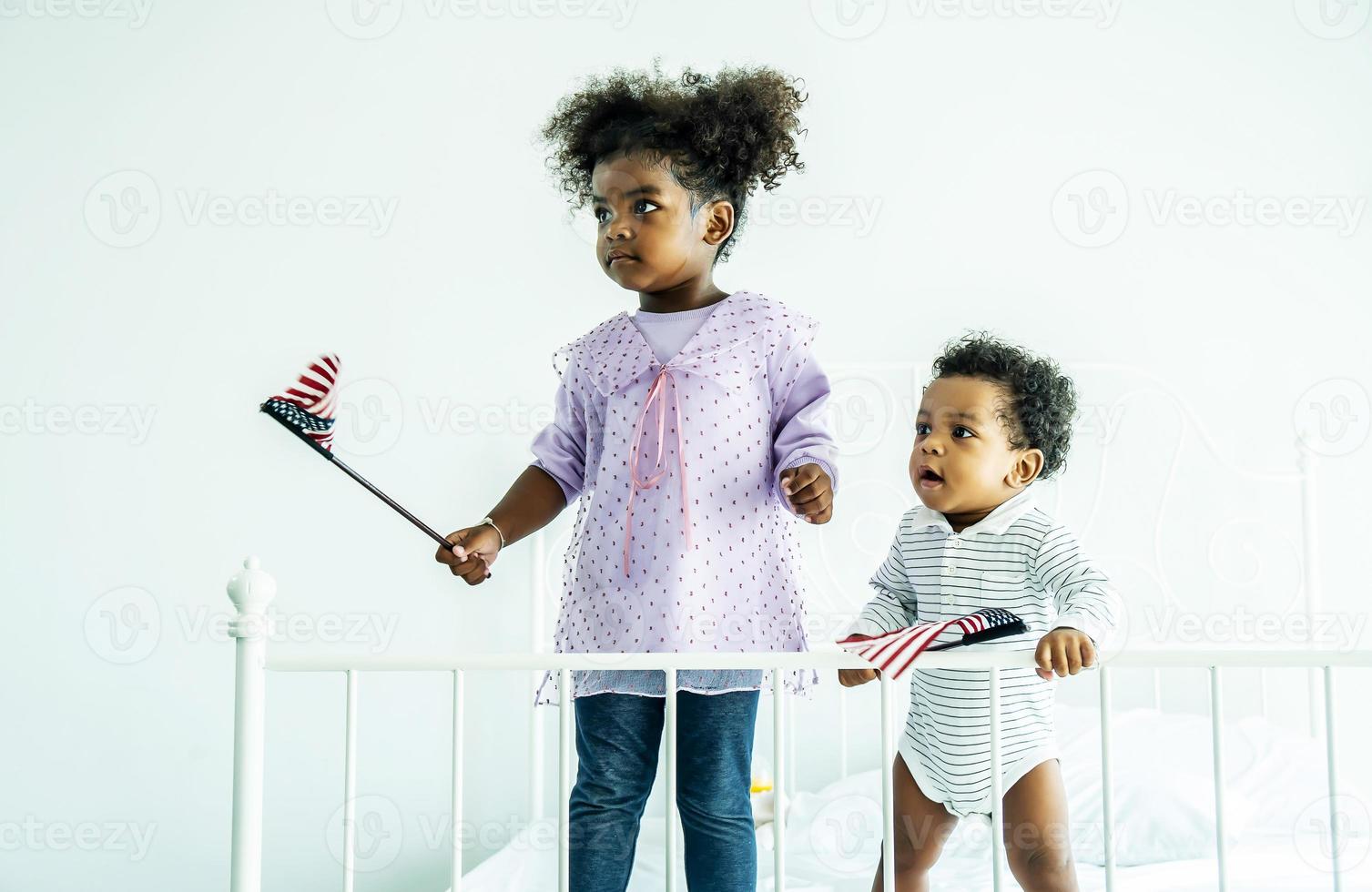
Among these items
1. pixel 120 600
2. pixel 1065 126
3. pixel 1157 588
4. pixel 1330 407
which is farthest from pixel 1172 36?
pixel 120 600

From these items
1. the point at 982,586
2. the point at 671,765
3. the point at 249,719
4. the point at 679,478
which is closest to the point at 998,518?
the point at 982,586

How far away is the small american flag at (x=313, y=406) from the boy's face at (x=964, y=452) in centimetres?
57

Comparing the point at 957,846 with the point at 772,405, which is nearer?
the point at 772,405

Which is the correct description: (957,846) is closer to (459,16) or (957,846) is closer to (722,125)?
(722,125)

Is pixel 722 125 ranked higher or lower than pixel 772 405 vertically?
higher

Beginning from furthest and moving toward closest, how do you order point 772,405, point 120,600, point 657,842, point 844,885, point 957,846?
point 120,600
point 657,842
point 957,846
point 844,885
point 772,405

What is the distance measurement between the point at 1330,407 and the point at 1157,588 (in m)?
0.47

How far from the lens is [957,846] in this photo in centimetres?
164

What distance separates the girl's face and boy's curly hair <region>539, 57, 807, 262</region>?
15 mm

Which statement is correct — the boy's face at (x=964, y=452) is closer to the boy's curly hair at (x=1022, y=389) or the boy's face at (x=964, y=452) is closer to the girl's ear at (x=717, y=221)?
the boy's curly hair at (x=1022, y=389)

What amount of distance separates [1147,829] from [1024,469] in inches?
25.3

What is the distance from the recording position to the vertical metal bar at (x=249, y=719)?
949 mm

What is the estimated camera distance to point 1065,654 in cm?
93

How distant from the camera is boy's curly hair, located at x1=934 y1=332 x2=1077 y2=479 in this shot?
3.87 feet
